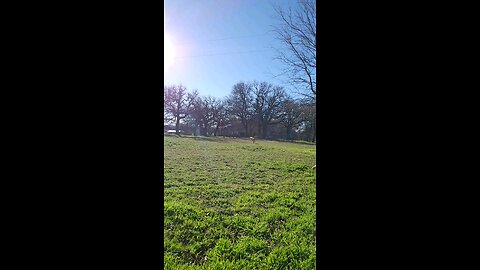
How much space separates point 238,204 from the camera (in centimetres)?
166

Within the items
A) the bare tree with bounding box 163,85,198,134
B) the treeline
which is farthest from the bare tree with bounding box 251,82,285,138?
the bare tree with bounding box 163,85,198,134

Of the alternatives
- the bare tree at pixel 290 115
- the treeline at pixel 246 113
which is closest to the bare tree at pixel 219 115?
the treeline at pixel 246 113

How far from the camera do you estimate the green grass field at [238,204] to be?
1.48 metres

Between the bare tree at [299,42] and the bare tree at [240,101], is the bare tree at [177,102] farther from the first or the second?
the bare tree at [299,42]

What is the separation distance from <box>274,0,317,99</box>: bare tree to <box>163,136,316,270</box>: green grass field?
14.6 inches

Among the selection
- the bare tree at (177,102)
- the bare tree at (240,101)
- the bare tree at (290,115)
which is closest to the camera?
the bare tree at (177,102)

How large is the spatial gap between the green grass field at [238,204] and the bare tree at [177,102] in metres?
0.12

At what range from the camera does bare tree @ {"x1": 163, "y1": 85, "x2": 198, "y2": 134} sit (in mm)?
1432

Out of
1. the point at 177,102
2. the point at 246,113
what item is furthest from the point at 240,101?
the point at 177,102

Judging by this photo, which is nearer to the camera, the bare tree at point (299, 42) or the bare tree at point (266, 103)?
the bare tree at point (299, 42)

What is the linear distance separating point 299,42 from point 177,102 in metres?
0.74

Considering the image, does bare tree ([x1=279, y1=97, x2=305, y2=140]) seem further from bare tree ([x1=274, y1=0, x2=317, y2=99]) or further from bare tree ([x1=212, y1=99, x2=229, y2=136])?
bare tree ([x1=212, y1=99, x2=229, y2=136])
